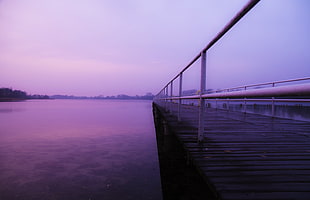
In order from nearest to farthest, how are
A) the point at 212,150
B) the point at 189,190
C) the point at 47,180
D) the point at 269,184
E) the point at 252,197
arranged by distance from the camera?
the point at 252,197
the point at 269,184
the point at 212,150
the point at 189,190
the point at 47,180

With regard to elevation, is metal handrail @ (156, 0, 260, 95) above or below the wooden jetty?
above

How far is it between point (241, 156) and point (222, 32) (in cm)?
122

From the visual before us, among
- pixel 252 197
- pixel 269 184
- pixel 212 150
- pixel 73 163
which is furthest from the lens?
pixel 73 163

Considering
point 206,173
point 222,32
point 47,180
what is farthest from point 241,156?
point 47,180

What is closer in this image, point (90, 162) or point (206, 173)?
point (206, 173)

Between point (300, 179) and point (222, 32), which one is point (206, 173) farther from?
point (222, 32)

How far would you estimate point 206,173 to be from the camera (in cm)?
137

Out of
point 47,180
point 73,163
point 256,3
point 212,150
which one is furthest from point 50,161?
point 256,3

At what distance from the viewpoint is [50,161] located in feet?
17.0

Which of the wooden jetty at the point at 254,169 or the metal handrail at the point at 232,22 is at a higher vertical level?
the metal handrail at the point at 232,22

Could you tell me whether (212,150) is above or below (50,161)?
above

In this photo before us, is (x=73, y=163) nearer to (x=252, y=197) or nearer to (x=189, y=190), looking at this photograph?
(x=189, y=190)

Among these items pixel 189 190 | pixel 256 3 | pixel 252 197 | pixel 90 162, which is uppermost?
pixel 256 3

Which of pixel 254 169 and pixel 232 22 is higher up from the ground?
pixel 232 22
